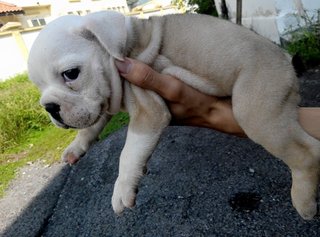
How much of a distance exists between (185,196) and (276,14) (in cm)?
387

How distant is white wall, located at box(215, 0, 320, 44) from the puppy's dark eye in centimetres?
476

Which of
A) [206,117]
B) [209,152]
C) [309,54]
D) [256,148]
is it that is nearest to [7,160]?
[209,152]

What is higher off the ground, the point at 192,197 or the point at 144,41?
the point at 144,41

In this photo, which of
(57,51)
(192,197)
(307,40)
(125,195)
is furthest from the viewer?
(307,40)

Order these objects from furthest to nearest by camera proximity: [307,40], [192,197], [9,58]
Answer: [9,58] → [307,40] → [192,197]

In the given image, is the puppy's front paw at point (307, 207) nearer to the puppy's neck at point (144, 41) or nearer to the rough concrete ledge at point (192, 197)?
the rough concrete ledge at point (192, 197)

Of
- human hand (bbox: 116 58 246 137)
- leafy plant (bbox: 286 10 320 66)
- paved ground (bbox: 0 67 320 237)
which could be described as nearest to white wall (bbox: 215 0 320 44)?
leafy plant (bbox: 286 10 320 66)

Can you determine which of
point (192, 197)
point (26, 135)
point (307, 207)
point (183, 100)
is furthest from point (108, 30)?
point (26, 135)

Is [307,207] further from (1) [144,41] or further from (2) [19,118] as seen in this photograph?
(2) [19,118]

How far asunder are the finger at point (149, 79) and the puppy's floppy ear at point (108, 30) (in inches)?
2.3

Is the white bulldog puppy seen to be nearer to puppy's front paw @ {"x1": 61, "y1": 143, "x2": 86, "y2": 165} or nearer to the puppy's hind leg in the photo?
the puppy's hind leg

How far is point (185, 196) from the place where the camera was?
10.9 feet

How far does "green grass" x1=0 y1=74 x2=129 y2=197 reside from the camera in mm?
5246

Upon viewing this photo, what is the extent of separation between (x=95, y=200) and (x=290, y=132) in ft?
8.28
